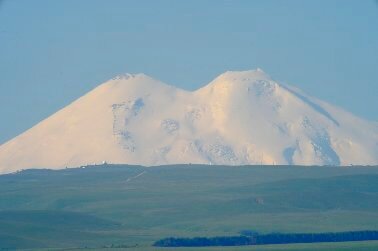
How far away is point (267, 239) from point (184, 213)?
4069cm

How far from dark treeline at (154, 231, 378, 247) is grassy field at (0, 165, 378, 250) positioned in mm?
3178

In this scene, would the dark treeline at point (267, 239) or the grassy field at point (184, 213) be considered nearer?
the dark treeline at point (267, 239)

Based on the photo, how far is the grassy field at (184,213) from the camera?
13038cm

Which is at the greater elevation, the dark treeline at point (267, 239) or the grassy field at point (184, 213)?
the grassy field at point (184, 213)

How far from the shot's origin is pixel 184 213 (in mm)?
165875

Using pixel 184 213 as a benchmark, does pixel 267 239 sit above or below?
below

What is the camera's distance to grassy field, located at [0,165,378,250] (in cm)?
13038

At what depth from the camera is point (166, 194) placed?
193 m

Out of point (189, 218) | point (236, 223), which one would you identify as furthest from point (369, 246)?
point (189, 218)

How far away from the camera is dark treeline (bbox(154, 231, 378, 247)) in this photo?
399 ft

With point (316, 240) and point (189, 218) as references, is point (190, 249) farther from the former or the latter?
point (189, 218)

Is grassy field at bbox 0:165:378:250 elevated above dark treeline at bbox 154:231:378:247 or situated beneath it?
elevated above

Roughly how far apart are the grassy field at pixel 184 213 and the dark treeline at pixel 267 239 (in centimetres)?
318

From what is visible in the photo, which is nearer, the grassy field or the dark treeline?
the dark treeline
